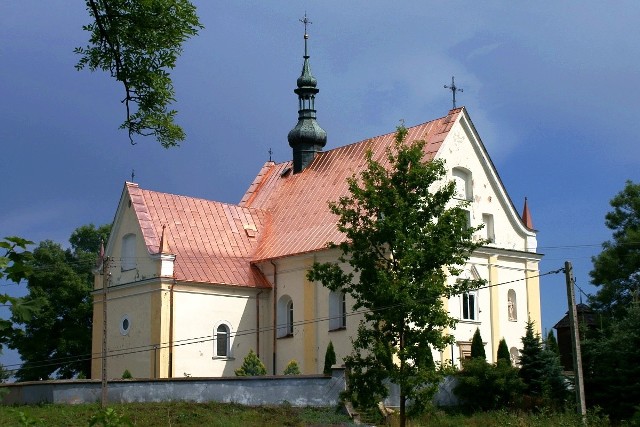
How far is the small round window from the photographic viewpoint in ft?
120

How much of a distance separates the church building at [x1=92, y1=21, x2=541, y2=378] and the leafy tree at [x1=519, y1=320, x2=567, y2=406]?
3.73 m

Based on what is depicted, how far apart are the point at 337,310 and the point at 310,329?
1233mm

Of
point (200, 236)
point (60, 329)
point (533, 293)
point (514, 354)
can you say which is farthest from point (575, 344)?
point (60, 329)

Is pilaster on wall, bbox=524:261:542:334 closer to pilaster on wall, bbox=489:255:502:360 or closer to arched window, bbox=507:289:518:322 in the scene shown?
arched window, bbox=507:289:518:322

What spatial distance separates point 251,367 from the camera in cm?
3397

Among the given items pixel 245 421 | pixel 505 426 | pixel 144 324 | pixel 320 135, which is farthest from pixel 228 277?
pixel 505 426

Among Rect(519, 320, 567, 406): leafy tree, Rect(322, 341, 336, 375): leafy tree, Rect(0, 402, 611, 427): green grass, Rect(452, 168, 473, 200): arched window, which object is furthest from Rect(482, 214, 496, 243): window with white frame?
Rect(0, 402, 611, 427): green grass

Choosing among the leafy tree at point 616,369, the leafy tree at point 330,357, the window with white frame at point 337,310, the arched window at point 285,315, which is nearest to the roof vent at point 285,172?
the arched window at point 285,315

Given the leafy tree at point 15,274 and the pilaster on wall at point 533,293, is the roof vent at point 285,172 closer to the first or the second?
the pilaster on wall at point 533,293

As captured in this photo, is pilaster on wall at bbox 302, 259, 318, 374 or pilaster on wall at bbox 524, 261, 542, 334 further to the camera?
pilaster on wall at bbox 524, 261, 542, 334

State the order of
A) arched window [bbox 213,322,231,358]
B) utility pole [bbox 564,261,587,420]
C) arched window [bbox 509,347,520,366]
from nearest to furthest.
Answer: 1. utility pole [bbox 564,261,587,420]
2. arched window [bbox 509,347,520,366]
3. arched window [bbox 213,322,231,358]

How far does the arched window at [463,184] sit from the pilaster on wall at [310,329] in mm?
6155

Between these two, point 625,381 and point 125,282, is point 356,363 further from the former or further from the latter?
point 125,282

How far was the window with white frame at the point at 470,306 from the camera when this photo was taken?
34406 mm
